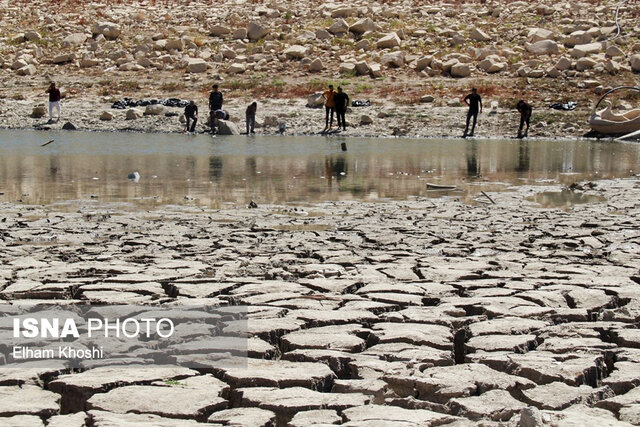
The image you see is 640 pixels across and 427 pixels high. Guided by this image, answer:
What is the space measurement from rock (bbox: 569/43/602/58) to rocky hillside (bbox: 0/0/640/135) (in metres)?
0.04

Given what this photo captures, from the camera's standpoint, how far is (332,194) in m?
13.3

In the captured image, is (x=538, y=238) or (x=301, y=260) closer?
(x=301, y=260)

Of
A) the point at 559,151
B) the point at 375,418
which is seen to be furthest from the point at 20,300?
the point at 559,151

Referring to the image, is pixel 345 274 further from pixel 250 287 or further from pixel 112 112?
pixel 112 112

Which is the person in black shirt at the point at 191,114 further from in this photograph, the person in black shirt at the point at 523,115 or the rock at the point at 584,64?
the rock at the point at 584,64

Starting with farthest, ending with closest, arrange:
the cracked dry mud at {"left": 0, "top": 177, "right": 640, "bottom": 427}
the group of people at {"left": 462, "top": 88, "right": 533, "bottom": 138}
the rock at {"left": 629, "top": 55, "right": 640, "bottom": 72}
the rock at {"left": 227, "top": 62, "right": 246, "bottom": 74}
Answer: the rock at {"left": 227, "top": 62, "right": 246, "bottom": 74} → the rock at {"left": 629, "top": 55, "right": 640, "bottom": 72} → the group of people at {"left": 462, "top": 88, "right": 533, "bottom": 138} → the cracked dry mud at {"left": 0, "top": 177, "right": 640, "bottom": 427}

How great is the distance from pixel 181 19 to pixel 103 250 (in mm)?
39286

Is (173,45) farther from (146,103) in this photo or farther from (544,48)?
(544,48)

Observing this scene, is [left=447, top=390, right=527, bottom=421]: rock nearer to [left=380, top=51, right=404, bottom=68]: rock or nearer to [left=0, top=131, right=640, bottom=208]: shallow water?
[left=0, top=131, right=640, bottom=208]: shallow water

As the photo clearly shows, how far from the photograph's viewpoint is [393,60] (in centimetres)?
3838

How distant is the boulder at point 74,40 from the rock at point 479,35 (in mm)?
16573

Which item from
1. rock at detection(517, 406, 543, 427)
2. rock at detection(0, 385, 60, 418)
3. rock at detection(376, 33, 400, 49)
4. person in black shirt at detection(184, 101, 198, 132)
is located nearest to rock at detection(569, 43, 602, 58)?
rock at detection(376, 33, 400, 49)

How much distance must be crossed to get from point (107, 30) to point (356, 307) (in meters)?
38.8

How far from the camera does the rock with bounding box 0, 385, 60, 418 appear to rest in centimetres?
417
